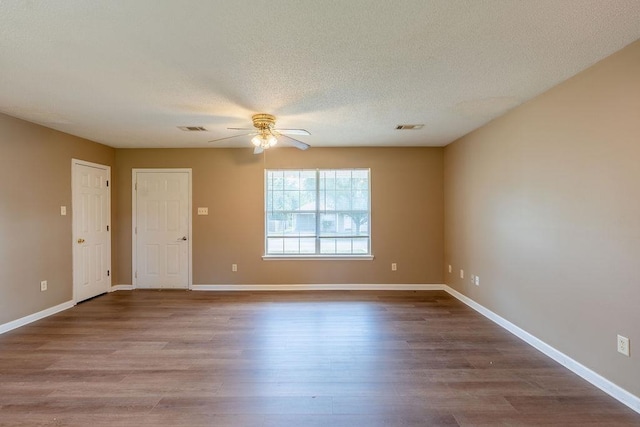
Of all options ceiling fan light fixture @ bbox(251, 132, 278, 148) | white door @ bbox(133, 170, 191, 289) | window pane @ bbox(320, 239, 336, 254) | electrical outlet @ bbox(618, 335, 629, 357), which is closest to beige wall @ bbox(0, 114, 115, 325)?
white door @ bbox(133, 170, 191, 289)

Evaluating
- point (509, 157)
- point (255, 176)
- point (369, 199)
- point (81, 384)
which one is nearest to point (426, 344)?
point (509, 157)

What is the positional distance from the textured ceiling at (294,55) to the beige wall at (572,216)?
0.93ft

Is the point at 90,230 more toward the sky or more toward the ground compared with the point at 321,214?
more toward the ground

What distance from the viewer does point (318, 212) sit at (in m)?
5.12

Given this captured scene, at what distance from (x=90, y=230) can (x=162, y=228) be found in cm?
98

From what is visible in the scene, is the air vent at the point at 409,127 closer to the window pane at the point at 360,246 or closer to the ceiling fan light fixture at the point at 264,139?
the ceiling fan light fixture at the point at 264,139

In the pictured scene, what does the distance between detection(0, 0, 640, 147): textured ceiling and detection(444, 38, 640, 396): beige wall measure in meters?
0.28

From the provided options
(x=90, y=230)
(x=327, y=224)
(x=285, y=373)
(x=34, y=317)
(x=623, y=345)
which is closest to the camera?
(x=623, y=345)

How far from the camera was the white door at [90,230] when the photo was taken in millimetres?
4258

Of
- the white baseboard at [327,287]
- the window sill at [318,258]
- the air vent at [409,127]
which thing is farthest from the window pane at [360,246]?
the air vent at [409,127]

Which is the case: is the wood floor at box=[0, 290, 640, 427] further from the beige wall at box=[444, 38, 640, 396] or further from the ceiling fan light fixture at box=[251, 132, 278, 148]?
the ceiling fan light fixture at box=[251, 132, 278, 148]

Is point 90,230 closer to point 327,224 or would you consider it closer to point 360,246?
point 327,224

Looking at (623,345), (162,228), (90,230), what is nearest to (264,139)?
(162,228)

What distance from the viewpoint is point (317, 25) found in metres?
1.79
